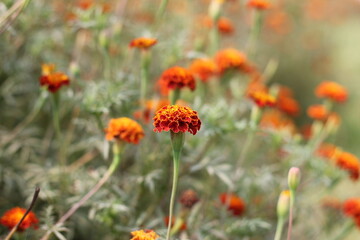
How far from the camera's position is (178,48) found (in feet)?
5.84

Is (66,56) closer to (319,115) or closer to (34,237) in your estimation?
(34,237)

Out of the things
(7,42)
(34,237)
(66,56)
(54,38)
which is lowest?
(34,237)

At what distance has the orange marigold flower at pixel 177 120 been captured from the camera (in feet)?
3.29

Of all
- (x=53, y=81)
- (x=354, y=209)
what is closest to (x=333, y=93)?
(x=354, y=209)

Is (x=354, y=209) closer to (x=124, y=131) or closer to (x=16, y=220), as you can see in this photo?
(x=124, y=131)

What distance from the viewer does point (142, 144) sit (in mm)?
1628

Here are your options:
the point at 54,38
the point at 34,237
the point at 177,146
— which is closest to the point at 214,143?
the point at 177,146

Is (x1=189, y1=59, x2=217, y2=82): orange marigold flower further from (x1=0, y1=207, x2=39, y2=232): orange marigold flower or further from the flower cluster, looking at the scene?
(x1=0, y1=207, x2=39, y2=232): orange marigold flower

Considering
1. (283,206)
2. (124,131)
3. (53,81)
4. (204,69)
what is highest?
(204,69)

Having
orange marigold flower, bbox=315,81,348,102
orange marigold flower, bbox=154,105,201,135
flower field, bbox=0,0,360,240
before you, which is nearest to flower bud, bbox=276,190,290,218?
flower field, bbox=0,0,360,240

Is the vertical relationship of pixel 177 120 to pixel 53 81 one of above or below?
below

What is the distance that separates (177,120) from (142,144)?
65 cm

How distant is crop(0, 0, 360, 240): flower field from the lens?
4.48ft

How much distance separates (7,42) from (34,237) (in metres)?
0.84
